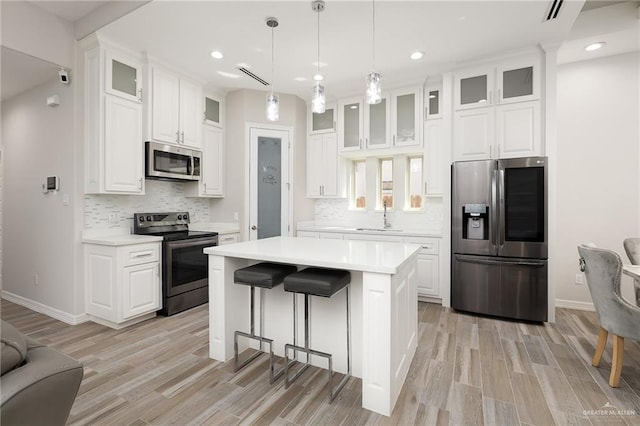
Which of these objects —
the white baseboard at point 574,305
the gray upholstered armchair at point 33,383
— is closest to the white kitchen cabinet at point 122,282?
the gray upholstered armchair at point 33,383

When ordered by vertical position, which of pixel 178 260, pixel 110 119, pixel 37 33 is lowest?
pixel 178 260

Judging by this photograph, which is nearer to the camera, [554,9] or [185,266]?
[554,9]

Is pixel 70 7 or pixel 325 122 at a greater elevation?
pixel 70 7

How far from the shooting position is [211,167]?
4348 mm

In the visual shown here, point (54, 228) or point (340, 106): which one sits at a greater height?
point (340, 106)

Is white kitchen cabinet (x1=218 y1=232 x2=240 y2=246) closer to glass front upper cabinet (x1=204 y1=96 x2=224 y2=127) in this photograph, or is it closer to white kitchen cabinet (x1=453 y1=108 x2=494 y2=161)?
glass front upper cabinet (x1=204 y1=96 x2=224 y2=127)

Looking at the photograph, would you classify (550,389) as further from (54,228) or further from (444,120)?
(54,228)

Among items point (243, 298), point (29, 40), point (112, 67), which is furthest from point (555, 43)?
point (29, 40)

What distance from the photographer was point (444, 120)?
148 inches

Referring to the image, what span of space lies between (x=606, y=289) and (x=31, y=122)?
5841 mm

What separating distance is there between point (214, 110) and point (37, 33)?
190cm

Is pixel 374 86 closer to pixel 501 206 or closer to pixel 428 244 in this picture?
pixel 501 206

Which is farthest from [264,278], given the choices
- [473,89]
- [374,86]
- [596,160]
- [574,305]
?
[596,160]

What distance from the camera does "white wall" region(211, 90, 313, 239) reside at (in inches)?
174
